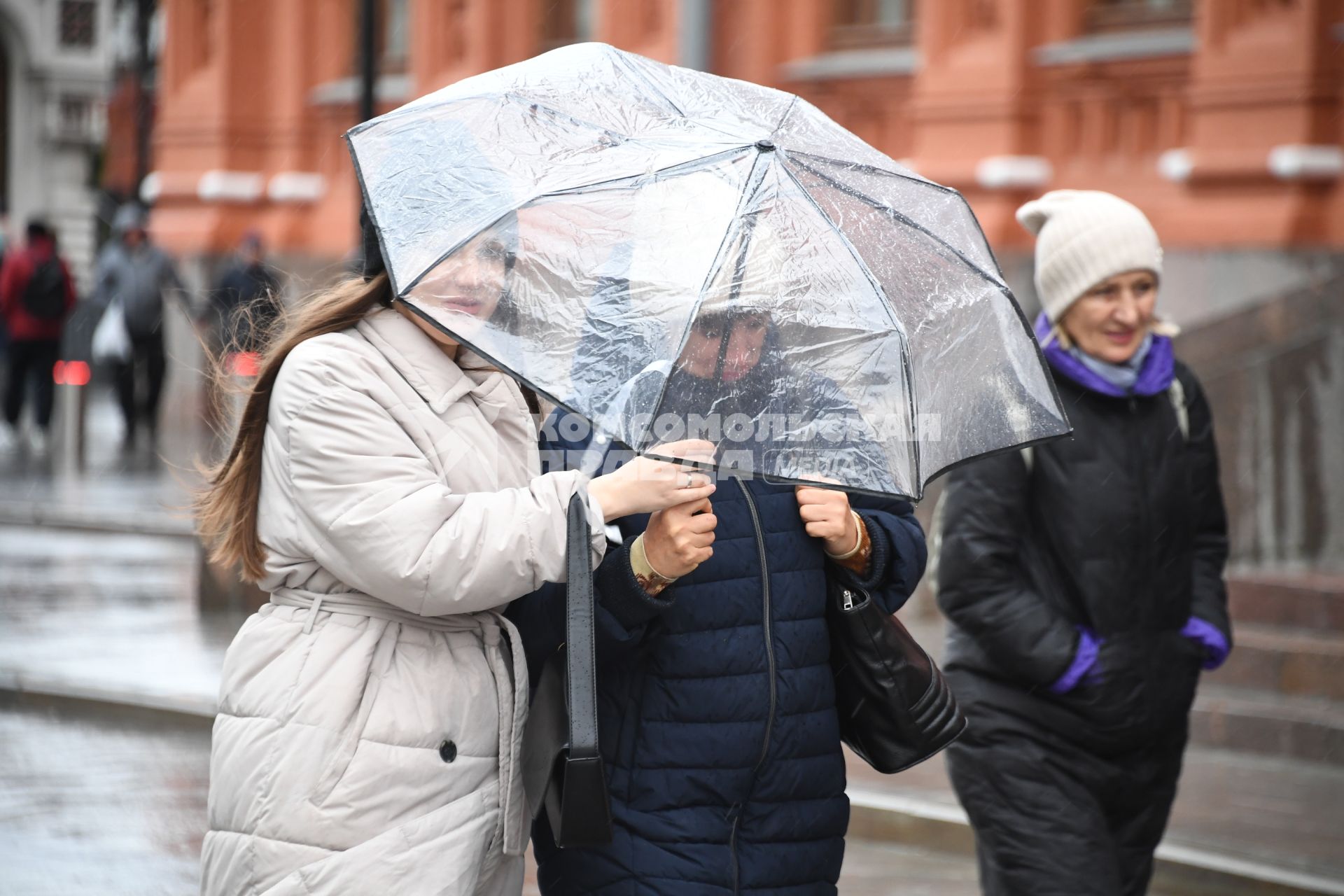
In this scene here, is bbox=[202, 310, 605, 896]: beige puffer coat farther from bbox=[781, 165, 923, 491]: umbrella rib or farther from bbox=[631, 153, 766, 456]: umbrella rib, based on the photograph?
bbox=[781, 165, 923, 491]: umbrella rib

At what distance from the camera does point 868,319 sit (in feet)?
9.98

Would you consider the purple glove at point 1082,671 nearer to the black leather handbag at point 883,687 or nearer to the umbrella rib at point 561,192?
the black leather handbag at point 883,687

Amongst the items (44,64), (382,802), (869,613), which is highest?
(44,64)

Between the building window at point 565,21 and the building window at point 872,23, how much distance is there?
153 inches

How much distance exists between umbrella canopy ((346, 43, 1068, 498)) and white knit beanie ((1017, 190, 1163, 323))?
1.17 metres

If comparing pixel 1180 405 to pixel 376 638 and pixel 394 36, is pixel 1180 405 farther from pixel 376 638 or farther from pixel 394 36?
pixel 394 36

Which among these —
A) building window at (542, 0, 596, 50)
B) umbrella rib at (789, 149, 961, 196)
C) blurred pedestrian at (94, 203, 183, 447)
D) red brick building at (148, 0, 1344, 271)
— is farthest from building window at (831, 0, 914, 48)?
umbrella rib at (789, 149, 961, 196)

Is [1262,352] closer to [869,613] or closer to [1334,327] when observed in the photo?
[1334,327]

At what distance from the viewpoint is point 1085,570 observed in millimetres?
4207

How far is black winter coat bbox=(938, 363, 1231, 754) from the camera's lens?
13.7 ft

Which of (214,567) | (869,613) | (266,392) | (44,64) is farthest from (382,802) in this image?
(44,64)

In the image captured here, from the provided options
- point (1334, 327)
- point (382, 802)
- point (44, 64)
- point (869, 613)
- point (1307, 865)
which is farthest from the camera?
point (44, 64)

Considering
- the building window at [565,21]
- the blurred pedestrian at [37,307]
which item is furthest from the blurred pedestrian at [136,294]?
the building window at [565,21]

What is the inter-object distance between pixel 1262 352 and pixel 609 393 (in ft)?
23.8
